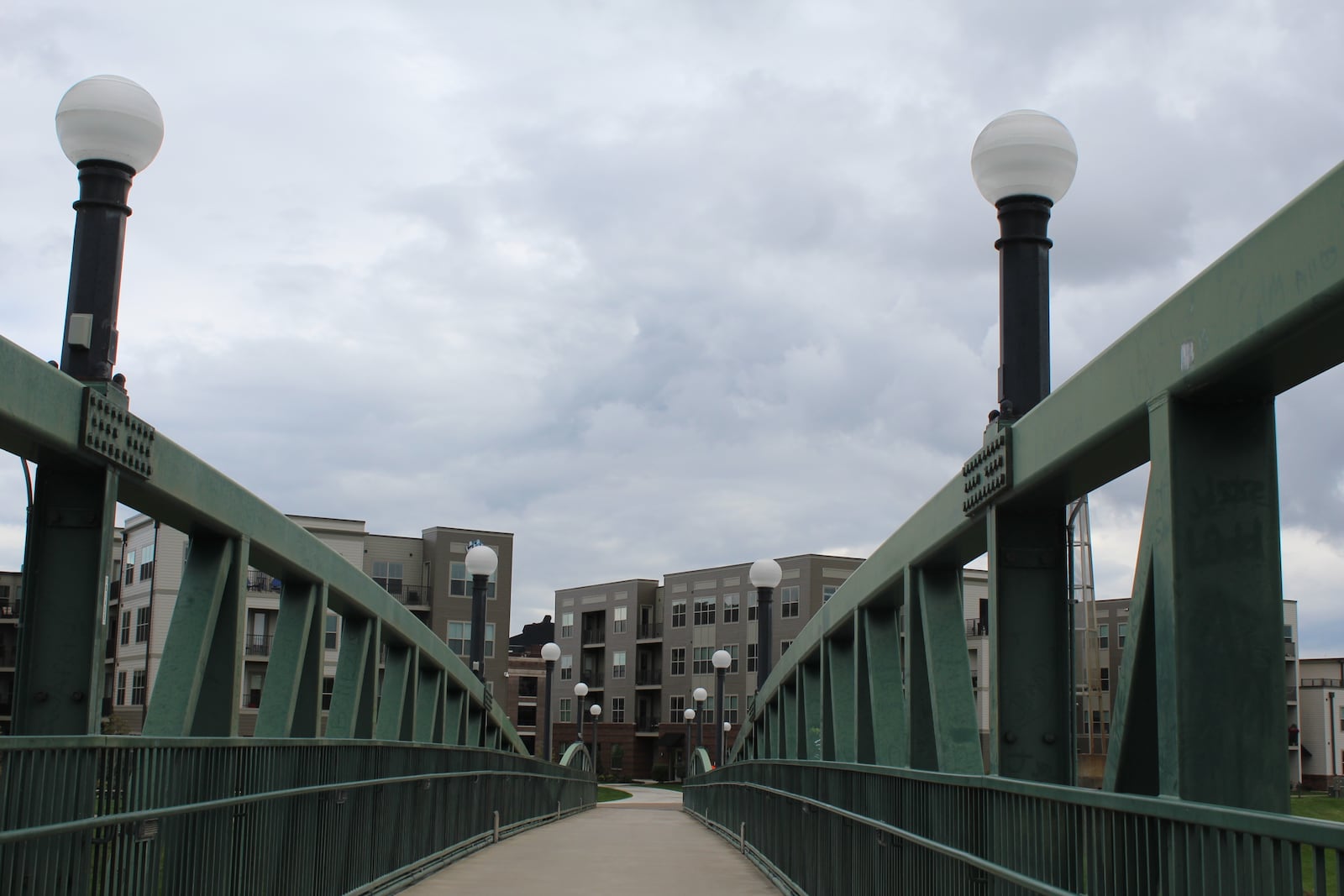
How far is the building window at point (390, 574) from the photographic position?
74438 mm

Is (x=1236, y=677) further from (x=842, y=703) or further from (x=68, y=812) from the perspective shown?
(x=842, y=703)

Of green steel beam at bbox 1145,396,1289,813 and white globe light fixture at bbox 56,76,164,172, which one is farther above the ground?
white globe light fixture at bbox 56,76,164,172

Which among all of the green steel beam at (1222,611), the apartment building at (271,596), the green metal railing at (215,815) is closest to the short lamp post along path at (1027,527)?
the green steel beam at (1222,611)

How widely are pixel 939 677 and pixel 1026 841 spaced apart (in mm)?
2778

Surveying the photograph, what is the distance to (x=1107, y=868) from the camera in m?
4.32

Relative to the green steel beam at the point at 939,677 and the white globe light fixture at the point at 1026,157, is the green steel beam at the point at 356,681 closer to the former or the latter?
the green steel beam at the point at 939,677

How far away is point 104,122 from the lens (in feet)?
25.1

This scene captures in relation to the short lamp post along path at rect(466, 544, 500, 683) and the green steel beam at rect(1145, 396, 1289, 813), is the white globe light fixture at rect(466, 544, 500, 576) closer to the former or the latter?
the short lamp post along path at rect(466, 544, 500, 683)

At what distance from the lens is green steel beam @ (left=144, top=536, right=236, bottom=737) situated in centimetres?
838

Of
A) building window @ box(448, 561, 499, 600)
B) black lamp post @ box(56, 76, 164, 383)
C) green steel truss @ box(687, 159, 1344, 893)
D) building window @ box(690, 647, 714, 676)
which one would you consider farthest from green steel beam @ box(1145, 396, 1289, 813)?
building window @ box(690, 647, 714, 676)

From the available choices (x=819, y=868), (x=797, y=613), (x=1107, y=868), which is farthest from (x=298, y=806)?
(x=797, y=613)

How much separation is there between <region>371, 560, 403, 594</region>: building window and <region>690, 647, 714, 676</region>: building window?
2088cm

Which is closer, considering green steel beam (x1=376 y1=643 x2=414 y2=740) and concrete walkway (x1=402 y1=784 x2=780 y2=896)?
concrete walkway (x1=402 y1=784 x2=780 y2=896)

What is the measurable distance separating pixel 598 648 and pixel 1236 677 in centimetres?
9347
